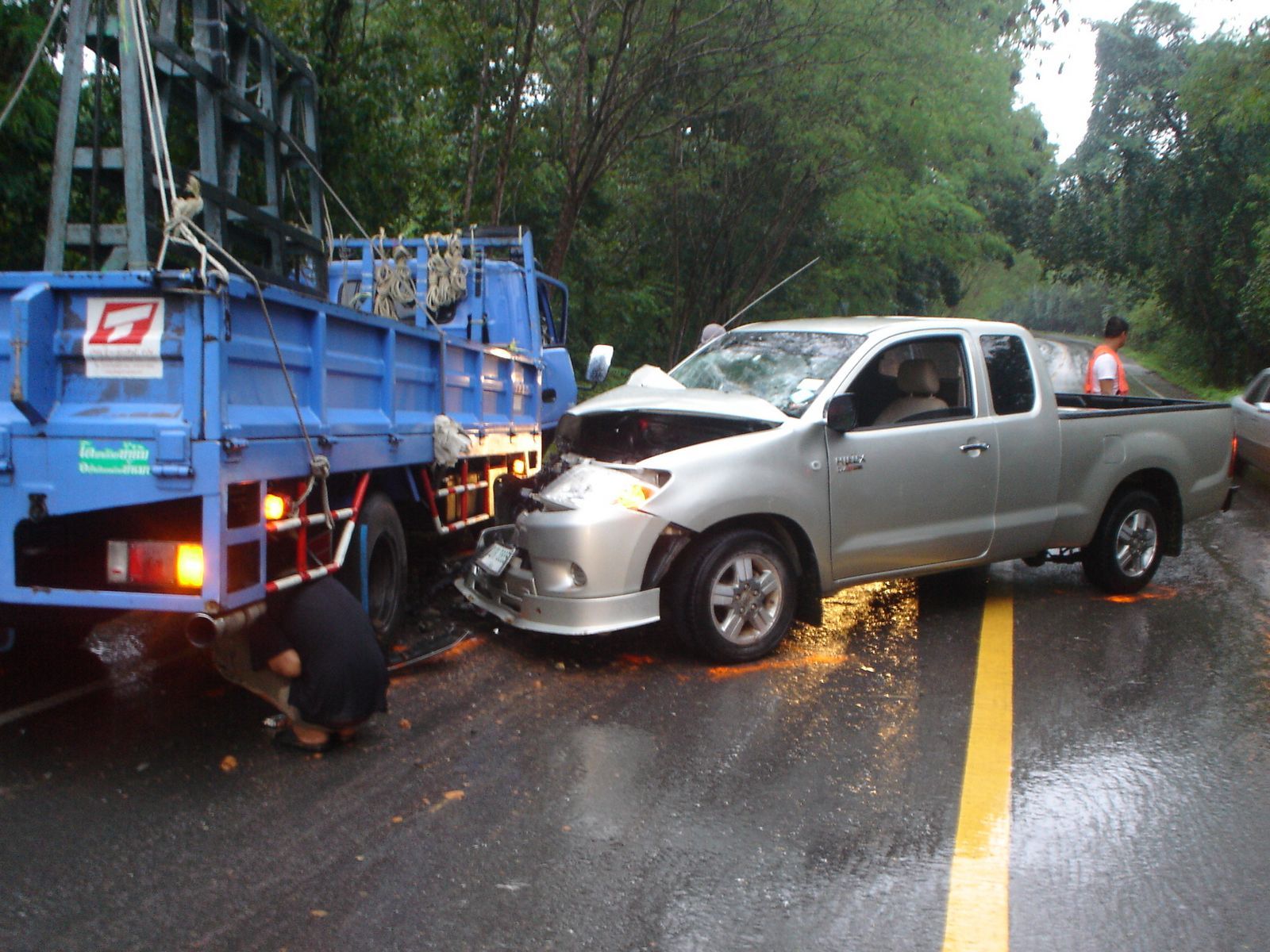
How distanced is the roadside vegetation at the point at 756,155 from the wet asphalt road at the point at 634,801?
219 inches

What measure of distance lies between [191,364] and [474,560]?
8.43ft

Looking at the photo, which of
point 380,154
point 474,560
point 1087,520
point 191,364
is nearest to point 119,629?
point 474,560

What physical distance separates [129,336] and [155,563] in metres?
0.86

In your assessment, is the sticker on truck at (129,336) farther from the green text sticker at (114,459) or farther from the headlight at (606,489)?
the headlight at (606,489)

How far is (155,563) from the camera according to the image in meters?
4.41

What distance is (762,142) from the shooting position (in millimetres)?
20672

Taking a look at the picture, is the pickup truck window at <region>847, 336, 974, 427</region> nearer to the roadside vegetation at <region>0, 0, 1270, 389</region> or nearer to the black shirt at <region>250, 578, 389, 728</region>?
the black shirt at <region>250, 578, 389, 728</region>

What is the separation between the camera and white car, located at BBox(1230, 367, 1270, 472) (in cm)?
1422

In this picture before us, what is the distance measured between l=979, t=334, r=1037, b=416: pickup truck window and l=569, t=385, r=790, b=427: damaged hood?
5.40 ft

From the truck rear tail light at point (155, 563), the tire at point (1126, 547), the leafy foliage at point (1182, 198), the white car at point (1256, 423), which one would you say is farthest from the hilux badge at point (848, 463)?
the leafy foliage at point (1182, 198)

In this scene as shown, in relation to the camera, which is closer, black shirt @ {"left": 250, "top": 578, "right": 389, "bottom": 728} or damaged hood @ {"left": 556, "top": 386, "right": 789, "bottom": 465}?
black shirt @ {"left": 250, "top": 578, "right": 389, "bottom": 728}

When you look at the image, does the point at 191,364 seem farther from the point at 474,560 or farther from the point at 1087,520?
the point at 1087,520

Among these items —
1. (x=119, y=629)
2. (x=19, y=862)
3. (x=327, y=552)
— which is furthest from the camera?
(x=119, y=629)

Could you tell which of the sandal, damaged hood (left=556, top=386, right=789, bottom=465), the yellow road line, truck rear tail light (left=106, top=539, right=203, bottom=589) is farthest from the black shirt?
the yellow road line
